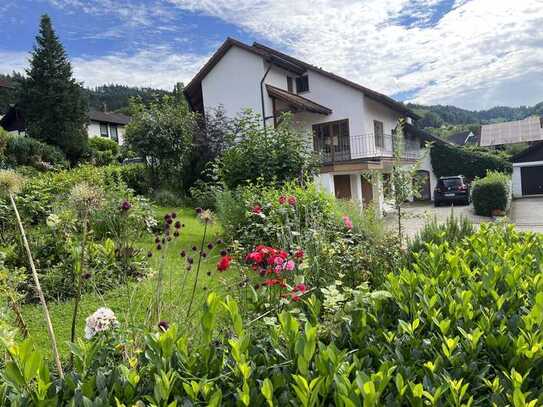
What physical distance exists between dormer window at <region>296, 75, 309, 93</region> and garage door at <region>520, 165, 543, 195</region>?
17545mm

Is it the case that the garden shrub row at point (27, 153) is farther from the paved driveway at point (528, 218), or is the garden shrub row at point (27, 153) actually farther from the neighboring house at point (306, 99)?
the paved driveway at point (528, 218)

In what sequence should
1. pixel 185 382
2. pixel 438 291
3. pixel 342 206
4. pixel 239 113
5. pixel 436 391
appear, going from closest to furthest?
1. pixel 436 391
2. pixel 185 382
3. pixel 438 291
4. pixel 342 206
5. pixel 239 113

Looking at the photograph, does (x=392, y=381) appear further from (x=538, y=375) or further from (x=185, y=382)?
(x=185, y=382)

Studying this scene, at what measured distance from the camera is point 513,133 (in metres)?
43.7

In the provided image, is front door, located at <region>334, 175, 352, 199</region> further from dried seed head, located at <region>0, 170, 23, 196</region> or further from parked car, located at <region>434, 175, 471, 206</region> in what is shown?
dried seed head, located at <region>0, 170, 23, 196</region>

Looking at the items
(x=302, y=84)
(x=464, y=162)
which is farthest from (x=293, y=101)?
(x=464, y=162)

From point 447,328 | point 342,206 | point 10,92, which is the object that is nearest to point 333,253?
point 447,328

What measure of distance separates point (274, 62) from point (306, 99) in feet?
8.41

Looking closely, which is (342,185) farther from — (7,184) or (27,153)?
(7,184)

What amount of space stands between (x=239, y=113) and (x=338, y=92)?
5.25 m

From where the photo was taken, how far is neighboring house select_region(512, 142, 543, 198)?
2712 centimetres

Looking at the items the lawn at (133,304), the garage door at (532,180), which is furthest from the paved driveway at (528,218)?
the lawn at (133,304)

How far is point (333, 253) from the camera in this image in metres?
3.91

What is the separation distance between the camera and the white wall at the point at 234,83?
760 inches
